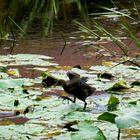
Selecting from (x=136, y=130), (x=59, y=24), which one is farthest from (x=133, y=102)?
(x=59, y=24)

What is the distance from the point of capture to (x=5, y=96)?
3066mm

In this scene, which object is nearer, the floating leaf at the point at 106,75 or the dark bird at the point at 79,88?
the dark bird at the point at 79,88

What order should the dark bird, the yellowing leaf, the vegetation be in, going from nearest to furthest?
the vegetation, the dark bird, the yellowing leaf

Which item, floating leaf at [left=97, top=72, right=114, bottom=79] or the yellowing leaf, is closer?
floating leaf at [left=97, top=72, right=114, bottom=79]

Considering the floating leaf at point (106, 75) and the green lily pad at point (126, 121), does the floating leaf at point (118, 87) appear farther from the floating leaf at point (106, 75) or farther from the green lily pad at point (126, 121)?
the green lily pad at point (126, 121)

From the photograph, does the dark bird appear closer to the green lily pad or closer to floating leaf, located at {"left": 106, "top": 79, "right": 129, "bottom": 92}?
floating leaf, located at {"left": 106, "top": 79, "right": 129, "bottom": 92}

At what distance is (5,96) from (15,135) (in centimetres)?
72

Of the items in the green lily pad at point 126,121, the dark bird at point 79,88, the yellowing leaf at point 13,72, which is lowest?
the yellowing leaf at point 13,72

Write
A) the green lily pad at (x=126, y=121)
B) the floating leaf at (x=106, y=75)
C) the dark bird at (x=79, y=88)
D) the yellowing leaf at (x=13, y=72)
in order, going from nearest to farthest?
the green lily pad at (x=126, y=121) < the dark bird at (x=79, y=88) < the floating leaf at (x=106, y=75) < the yellowing leaf at (x=13, y=72)

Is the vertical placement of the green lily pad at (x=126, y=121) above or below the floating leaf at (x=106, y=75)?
above

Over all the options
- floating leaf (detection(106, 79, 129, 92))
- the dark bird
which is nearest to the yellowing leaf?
floating leaf (detection(106, 79, 129, 92))

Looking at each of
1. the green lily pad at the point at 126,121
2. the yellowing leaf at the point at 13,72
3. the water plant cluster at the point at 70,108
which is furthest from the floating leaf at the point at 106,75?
the green lily pad at the point at 126,121

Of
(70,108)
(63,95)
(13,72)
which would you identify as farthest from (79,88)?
(13,72)

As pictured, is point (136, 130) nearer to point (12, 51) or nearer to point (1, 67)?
point (1, 67)
